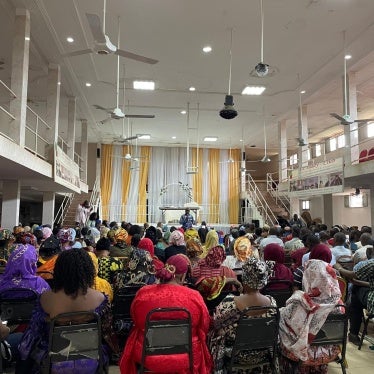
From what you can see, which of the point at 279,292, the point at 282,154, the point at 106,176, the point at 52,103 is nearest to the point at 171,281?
the point at 279,292

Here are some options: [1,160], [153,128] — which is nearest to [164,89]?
[153,128]

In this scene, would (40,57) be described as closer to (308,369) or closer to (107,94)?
(107,94)

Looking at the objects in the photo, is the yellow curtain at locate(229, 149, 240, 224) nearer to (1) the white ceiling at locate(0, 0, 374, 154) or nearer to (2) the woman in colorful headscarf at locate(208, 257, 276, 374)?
(1) the white ceiling at locate(0, 0, 374, 154)

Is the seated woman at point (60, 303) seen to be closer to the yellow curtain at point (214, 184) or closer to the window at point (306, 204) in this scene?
the yellow curtain at point (214, 184)

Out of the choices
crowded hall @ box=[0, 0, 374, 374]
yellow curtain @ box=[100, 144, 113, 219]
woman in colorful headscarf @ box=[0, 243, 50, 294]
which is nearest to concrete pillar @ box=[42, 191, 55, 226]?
crowded hall @ box=[0, 0, 374, 374]

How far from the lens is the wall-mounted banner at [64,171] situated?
351 inches

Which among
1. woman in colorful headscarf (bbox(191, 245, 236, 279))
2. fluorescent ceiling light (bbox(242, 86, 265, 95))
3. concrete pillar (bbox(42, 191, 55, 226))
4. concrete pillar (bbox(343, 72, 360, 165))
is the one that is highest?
fluorescent ceiling light (bbox(242, 86, 265, 95))

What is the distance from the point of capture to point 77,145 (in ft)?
61.7

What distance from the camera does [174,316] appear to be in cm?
216

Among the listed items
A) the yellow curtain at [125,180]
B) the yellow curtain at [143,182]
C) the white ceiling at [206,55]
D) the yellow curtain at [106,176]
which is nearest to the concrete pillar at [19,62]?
the white ceiling at [206,55]

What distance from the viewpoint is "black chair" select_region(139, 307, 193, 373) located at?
6.82 ft

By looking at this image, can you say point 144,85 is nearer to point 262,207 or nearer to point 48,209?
point 48,209

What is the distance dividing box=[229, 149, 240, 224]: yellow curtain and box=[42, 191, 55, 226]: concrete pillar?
9998 mm

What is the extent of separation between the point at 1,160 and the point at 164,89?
→ 231 inches
